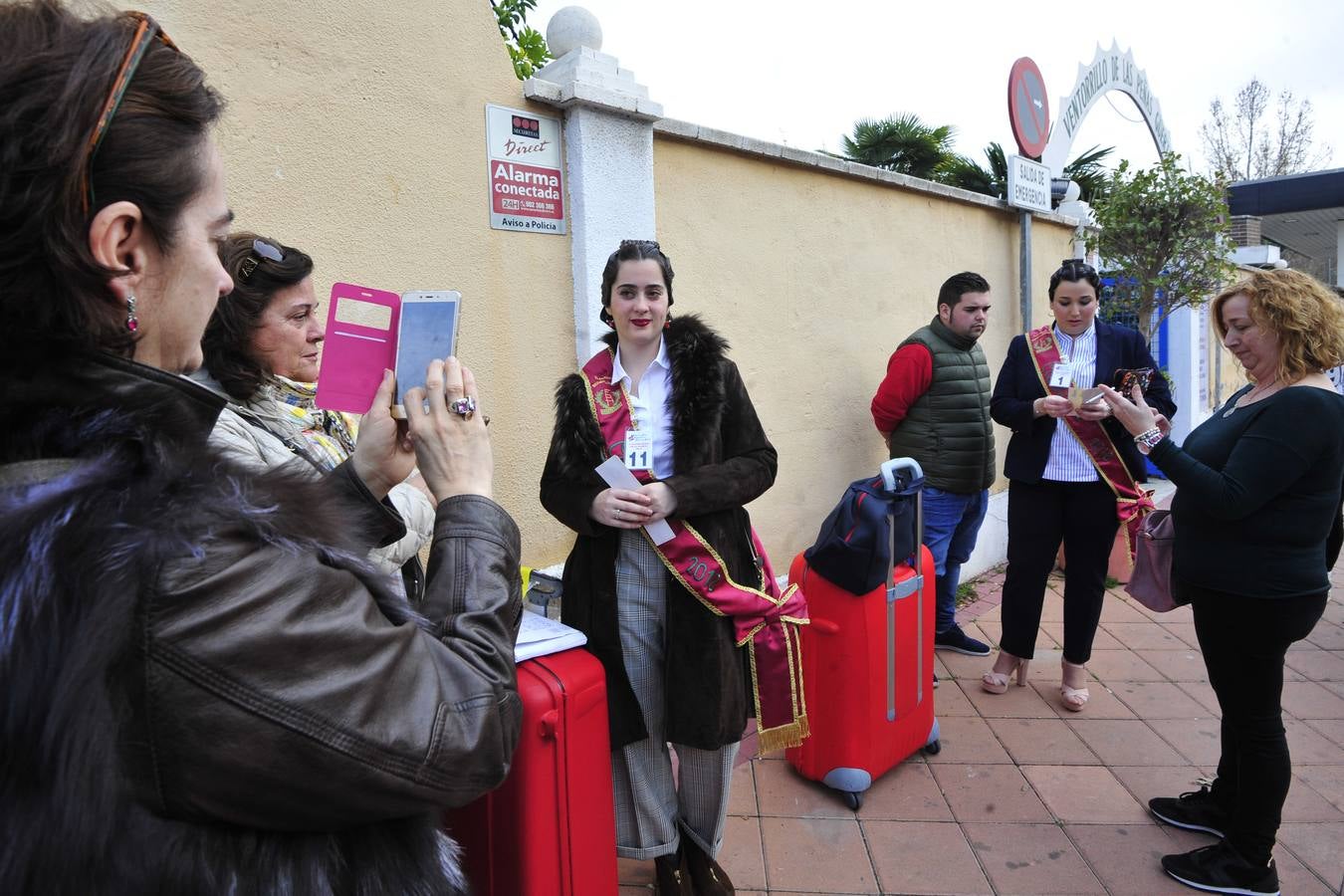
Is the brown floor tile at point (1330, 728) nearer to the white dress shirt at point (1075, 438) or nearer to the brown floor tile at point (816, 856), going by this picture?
the white dress shirt at point (1075, 438)

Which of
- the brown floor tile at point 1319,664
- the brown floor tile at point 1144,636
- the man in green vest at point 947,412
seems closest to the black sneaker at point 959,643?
the man in green vest at point 947,412

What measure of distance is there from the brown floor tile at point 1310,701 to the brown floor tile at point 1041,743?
114 centimetres

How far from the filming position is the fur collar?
2.32 metres

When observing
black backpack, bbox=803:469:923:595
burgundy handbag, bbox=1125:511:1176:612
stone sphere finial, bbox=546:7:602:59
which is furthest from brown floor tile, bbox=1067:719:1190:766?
stone sphere finial, bbox=546:7:602:59

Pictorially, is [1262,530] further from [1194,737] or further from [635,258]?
[635,258]

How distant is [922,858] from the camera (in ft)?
8.71

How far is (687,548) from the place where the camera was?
2.27 metres

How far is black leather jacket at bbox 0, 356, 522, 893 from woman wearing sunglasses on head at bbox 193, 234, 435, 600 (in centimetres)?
81

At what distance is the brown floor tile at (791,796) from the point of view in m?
2.94

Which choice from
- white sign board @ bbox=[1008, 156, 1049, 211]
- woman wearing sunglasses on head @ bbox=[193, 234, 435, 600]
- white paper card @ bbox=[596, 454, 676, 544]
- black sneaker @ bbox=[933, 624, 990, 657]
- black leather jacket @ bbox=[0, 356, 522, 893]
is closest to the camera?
black leather jacket @ bbox=[0, 356, 522, 893]

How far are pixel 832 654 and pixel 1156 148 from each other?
8132mm

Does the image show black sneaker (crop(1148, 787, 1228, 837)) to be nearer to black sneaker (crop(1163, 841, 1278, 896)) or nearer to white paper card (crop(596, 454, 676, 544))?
black sneaker (crop(1163, 841, 1278, 896))

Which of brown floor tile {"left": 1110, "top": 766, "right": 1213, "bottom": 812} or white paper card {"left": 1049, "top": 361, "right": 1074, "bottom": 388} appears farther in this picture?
white paper card {"left": 1049, "top": 361, "right": 1074, "bottom": 388}

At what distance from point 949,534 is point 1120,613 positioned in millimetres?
1635
